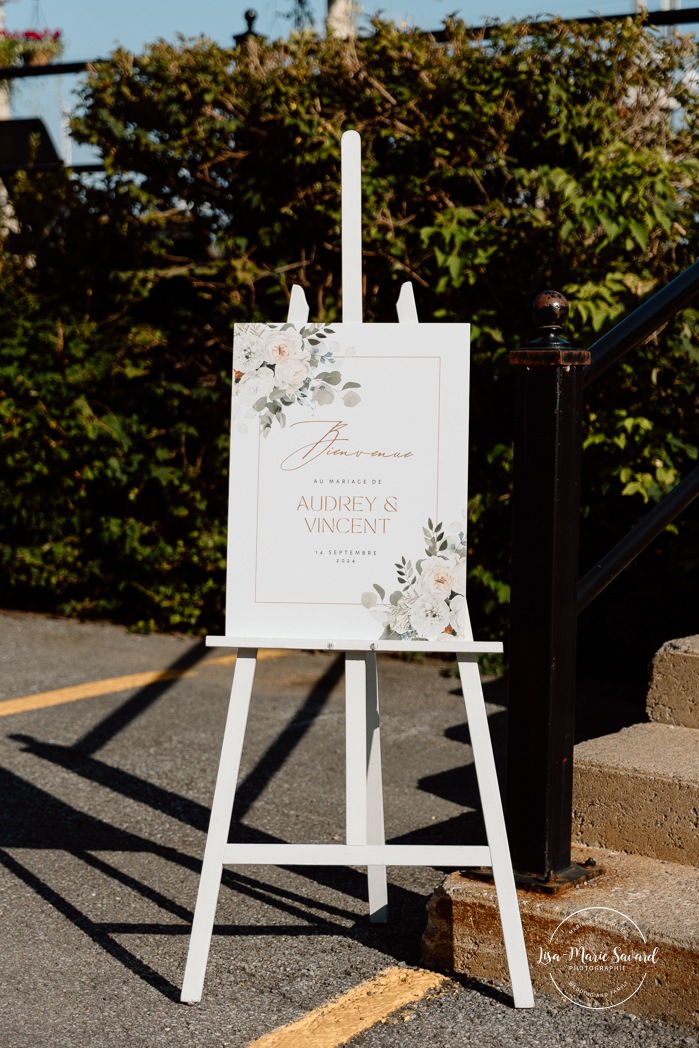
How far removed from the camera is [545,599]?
2688 mm

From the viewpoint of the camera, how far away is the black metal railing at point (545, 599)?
106 inches

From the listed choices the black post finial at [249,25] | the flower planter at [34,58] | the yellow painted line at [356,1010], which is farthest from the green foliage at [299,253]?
the flower planter at [34,58]

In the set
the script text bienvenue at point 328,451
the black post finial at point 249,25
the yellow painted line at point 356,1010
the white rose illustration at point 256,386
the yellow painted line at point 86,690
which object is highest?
the black post finial at point 249,25

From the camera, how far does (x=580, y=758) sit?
3.05m

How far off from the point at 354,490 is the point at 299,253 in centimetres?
365

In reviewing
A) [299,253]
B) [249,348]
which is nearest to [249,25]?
[299,253]

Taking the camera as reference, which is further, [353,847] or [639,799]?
[639,799]

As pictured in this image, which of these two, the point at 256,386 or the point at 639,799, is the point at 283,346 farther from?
the point at 639,799

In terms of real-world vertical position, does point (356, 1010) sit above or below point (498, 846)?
below

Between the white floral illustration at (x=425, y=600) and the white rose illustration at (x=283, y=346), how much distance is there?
515 millimetres

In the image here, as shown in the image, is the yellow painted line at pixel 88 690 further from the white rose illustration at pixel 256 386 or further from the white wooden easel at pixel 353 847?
the white rose illustration at pixel 256 386

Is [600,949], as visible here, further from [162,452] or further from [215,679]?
[162,452]

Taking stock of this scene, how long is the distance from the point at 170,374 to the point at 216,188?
101 centimetres

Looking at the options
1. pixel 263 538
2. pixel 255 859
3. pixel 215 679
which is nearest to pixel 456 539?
pixel 263 538
